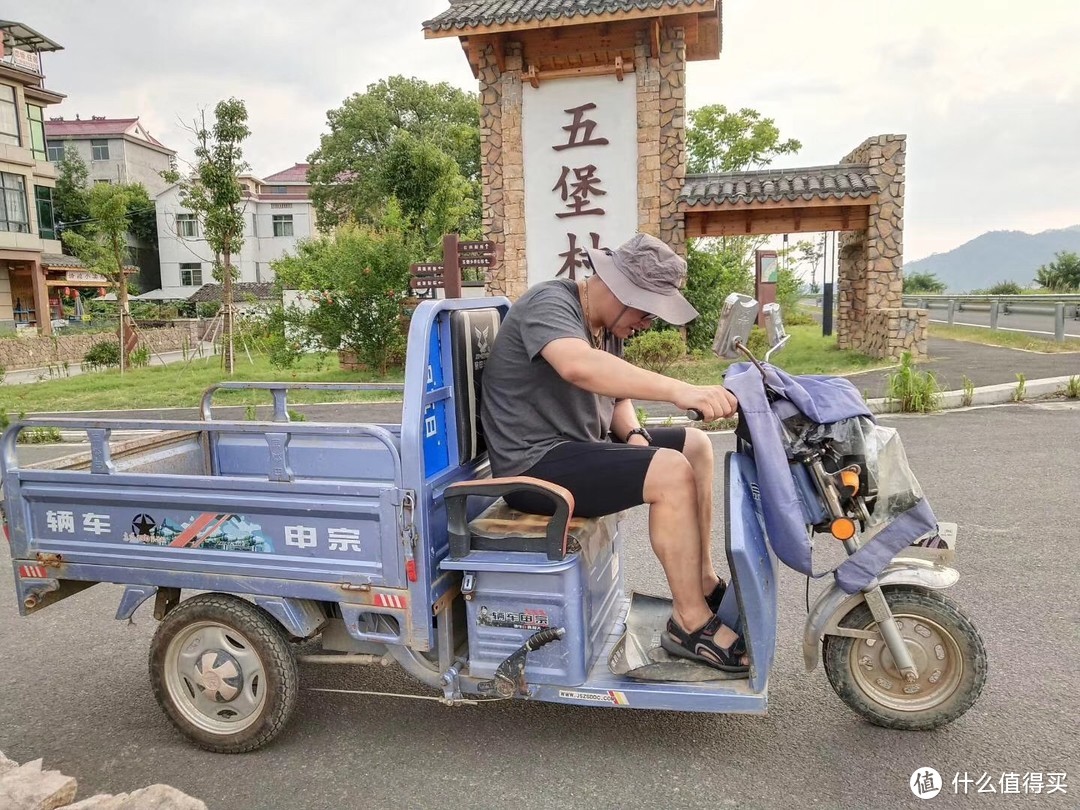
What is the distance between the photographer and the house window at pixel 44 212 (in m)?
33.7

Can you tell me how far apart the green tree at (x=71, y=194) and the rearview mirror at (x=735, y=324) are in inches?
1956

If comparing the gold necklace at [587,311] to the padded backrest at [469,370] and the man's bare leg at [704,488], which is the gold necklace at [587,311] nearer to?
the padded backrest at [469,370]

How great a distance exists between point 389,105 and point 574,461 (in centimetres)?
4066

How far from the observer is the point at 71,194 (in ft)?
156

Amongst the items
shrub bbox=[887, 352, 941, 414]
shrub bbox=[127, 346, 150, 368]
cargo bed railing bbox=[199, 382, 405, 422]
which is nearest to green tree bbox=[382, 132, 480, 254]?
shrub bbox=[127, 346, 150, 368]

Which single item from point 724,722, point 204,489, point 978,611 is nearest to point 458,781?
point 724,722

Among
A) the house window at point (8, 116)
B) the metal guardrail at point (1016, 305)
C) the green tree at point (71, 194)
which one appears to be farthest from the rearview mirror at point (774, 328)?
the green tree at point (71, 194)

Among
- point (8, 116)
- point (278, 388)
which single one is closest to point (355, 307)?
point (278, 388)

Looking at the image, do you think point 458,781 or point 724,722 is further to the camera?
point 724,722

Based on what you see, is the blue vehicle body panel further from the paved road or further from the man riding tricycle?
the paved road

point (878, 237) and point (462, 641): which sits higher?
point (878, 237)

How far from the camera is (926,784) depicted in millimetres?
2707

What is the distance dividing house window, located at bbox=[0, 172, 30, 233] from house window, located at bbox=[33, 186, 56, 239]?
28.7 inches

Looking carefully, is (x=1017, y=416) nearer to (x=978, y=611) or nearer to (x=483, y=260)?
(x=978, y=611)
